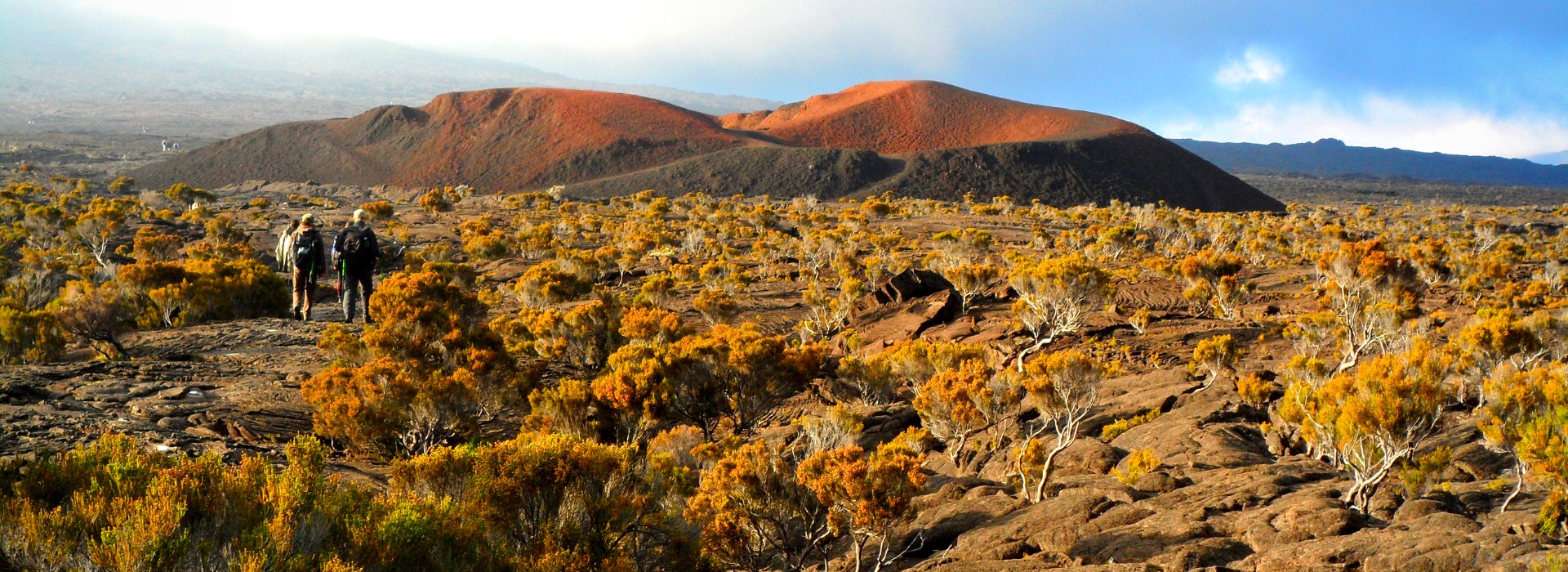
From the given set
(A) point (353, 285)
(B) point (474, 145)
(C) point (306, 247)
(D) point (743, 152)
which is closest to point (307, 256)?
(C) point (306, 247)

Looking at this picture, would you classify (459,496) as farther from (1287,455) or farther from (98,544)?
(1287,455)

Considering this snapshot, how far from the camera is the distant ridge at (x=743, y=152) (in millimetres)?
72812

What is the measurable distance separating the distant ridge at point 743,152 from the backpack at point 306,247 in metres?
59.9

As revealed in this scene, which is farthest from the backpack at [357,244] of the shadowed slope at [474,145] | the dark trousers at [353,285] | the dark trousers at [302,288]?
the shadowed slope at [474,145]

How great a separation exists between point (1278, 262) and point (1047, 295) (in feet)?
63.0

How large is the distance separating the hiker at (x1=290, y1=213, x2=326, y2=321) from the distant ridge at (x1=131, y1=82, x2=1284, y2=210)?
5893 centimetres

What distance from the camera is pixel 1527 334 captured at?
11875mm

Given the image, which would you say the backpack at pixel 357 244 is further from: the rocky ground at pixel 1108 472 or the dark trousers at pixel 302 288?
the rocky ground at pixel 1108 472

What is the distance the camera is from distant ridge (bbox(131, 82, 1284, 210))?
239 ft

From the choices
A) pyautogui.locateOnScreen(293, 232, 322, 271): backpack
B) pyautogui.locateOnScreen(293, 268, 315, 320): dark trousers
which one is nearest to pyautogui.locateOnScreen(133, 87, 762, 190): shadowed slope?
pyautogui.locateOnScreen(293, 268, 315, 320): dark trousers

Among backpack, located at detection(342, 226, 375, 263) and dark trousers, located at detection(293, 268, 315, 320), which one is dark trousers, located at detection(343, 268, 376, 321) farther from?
dark trousers, located at detection(293, 268, 315, 320)

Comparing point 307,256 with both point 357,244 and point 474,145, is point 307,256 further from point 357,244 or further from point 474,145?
point 474,145

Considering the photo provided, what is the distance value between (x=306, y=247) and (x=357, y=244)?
805mm

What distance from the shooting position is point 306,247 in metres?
11.1
